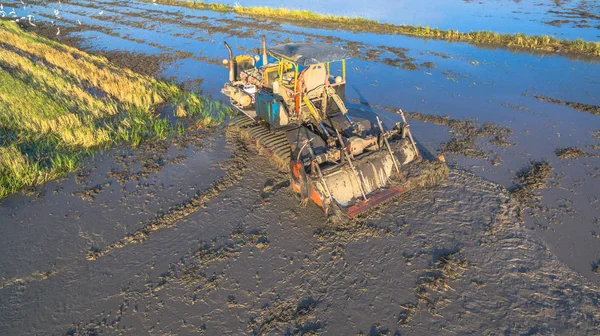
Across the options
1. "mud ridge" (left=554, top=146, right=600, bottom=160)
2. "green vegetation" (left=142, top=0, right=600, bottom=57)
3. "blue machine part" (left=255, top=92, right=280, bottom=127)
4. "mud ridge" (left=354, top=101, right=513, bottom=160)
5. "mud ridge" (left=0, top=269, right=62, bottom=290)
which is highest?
"green vegetation" (left=142, top=0, right=600, bottom=57)

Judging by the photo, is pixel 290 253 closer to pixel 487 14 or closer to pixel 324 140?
pixel 324 140

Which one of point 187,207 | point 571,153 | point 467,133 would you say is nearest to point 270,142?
point 187,207

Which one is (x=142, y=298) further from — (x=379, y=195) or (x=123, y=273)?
(x=379, y=195)

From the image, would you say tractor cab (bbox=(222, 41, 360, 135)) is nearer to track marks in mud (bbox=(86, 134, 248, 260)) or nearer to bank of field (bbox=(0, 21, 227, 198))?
track marks in mud (bbox=(86, 134, 248, 260))

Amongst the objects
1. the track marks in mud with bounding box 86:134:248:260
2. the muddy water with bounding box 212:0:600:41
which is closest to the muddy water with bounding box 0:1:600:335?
the track marks in mud with bounding box 86:134:248:260

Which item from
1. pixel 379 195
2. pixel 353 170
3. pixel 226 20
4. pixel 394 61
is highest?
pixel 226 20

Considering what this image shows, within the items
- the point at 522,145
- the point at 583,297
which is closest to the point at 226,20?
the point at 522,145
